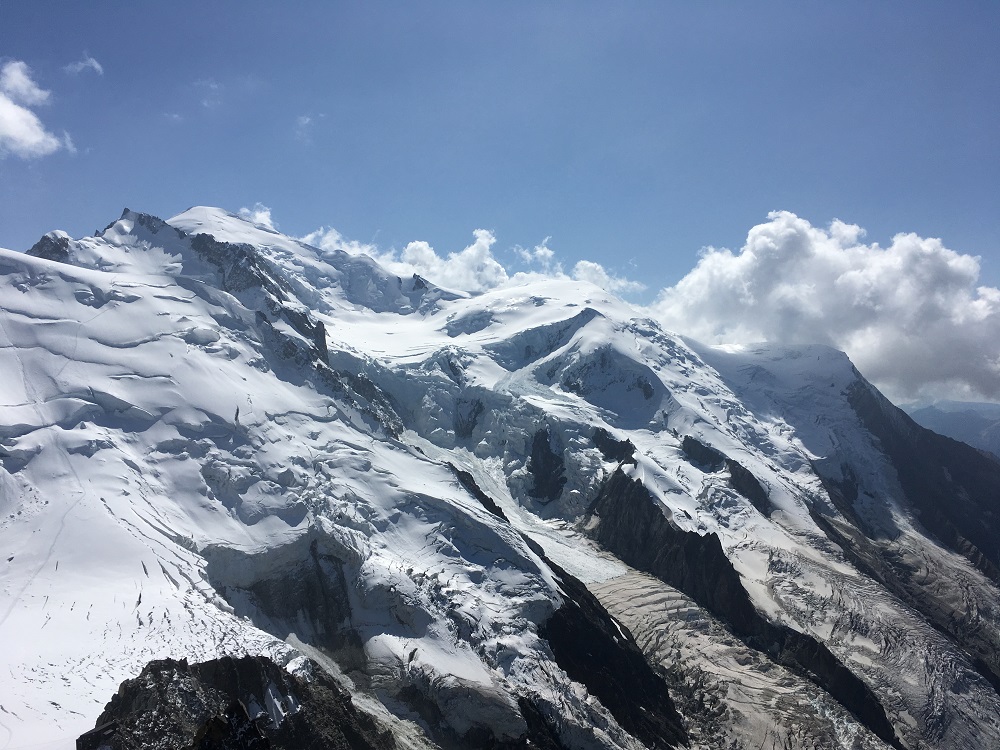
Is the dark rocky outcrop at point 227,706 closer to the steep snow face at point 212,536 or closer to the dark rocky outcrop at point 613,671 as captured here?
the steep snow face at point 212,536

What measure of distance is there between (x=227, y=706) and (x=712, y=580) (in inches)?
4784

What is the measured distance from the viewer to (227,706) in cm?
7188

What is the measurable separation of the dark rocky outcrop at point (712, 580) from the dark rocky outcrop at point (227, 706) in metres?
90.2

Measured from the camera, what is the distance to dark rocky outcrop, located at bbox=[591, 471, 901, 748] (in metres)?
148

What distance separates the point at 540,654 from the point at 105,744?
6043cm

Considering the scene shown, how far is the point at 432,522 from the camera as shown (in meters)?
134

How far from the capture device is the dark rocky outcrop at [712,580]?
148 meters

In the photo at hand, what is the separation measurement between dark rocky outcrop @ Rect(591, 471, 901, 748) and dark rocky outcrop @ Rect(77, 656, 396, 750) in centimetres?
9022

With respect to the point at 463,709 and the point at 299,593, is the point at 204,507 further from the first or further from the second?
the point at 463,709

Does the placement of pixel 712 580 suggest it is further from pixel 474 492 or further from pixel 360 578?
Result: pixel 360 578

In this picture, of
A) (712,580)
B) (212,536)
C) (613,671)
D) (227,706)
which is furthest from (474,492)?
(227,706)

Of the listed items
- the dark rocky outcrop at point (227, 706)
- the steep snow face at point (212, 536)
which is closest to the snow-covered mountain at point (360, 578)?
the steep snow face at point (212, 536)

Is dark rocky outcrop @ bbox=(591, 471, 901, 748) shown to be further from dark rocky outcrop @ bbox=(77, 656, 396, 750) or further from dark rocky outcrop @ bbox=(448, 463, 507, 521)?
dark rocky outcrop @ bbox=(77, 656, 396, 750)

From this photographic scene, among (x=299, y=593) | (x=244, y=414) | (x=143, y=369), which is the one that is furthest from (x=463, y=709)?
(x=143, y=369)
